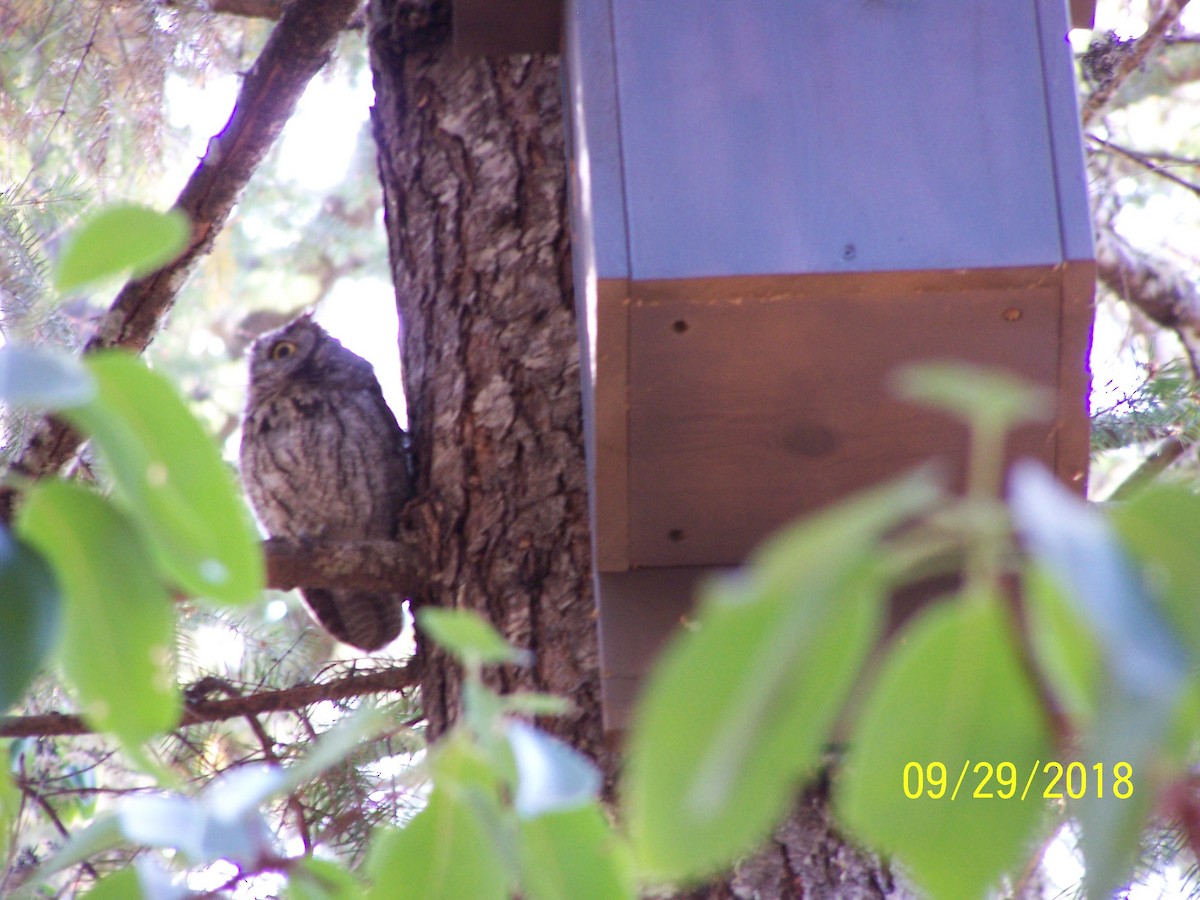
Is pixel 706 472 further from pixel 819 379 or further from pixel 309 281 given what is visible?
pixel 309 281

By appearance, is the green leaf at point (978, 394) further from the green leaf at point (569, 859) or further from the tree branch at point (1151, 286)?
the tree branch at point (1151, 286)

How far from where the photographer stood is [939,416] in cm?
176

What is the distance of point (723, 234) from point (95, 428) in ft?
3.49

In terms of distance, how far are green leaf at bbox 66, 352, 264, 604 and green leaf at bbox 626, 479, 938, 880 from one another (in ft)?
0.85

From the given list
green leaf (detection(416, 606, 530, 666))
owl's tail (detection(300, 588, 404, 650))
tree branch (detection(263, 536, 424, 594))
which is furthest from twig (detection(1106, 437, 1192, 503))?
green leaf (detection(416, 606, 530, 666))

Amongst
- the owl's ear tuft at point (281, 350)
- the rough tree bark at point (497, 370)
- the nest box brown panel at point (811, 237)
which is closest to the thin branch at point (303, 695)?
the rough tree bark at point (497, 370)

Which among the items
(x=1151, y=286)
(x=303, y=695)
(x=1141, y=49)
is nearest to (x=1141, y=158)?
(x=1151, y=286)

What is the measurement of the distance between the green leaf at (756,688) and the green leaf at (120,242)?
1.09 feet

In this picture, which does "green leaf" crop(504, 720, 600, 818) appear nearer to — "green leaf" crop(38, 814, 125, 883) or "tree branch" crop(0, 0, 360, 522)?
"green leaf" crop(38, 814, 125, 883)

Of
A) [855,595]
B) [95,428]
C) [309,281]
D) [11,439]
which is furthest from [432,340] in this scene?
[309,281]

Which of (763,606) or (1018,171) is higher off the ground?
(1018,171)

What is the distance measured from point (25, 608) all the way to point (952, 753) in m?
0.49

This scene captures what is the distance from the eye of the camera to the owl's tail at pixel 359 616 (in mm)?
3184

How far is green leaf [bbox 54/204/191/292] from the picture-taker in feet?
2.31
